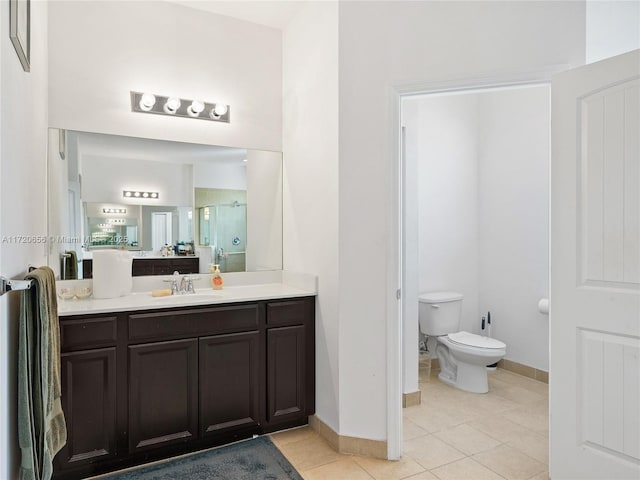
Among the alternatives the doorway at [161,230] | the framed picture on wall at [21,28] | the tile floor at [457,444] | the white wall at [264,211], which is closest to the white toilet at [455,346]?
the tile floor at [457,444]

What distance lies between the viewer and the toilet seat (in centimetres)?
322

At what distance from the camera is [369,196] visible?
2.38 m

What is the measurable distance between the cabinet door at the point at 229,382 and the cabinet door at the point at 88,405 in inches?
18.3

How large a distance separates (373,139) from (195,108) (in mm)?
1301

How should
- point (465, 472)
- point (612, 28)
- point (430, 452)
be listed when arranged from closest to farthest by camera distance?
point (612, 28) < point (465, 472) < point (430, 452)

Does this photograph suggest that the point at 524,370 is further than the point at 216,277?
Yes

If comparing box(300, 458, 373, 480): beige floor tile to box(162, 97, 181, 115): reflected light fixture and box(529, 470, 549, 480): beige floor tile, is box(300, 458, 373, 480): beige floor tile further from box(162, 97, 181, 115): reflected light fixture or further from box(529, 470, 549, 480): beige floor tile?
box(162, 97, 181, 115): reflected light fixture

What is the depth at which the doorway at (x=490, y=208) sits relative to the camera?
3.56 meters

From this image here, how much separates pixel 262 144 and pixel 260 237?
2.29 ft

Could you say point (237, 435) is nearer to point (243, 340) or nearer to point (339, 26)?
point (243, 340)

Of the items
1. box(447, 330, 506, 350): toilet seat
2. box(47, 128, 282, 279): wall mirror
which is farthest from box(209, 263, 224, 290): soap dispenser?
box(447, 330, 506, 350): toilet seat

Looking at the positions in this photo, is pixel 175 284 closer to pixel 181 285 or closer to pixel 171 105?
pixel 181 285

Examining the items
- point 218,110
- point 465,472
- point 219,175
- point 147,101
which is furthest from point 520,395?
point 147,101

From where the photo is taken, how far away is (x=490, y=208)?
13.0 ft
